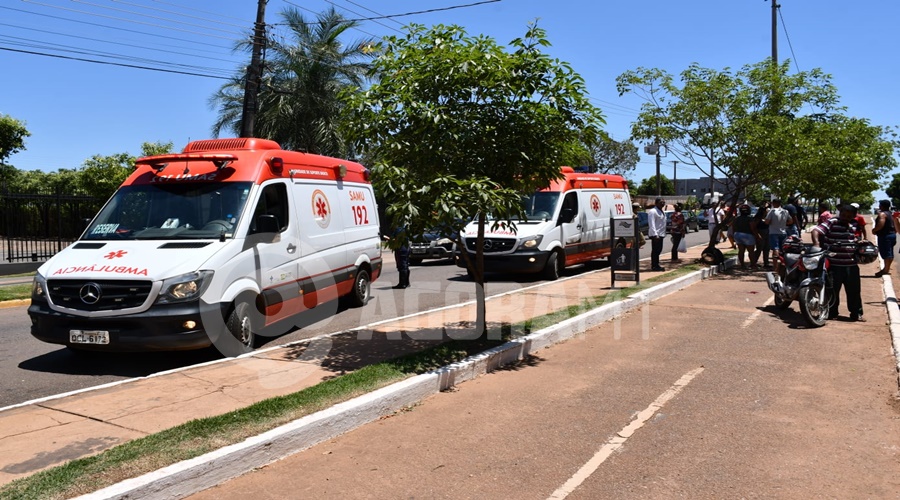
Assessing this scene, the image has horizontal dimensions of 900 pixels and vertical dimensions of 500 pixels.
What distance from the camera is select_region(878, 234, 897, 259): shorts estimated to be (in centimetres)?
1473

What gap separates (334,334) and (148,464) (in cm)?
461

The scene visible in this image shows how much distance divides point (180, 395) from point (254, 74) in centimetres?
1392

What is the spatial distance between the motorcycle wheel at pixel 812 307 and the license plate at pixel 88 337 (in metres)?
8.38

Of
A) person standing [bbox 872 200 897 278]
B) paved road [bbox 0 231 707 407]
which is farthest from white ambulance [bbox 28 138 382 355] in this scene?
person standing [bbox 872 200 897 278]

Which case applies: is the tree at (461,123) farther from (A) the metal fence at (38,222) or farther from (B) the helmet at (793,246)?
(A) the metal fence at (38,222)

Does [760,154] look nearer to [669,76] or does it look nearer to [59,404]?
[669,76]

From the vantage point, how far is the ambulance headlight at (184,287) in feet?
22.0

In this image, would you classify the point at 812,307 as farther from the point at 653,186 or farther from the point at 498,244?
the point at 653,186

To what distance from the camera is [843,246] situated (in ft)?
31.8

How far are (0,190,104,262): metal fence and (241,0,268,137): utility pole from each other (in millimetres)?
5244

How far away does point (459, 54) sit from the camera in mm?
6988

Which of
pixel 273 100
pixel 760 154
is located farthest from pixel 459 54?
pixel 273 100

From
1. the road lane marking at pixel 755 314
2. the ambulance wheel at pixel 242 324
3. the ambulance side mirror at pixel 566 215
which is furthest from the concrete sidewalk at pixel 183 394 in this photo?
the ambulance side mirror at pixel 566 215

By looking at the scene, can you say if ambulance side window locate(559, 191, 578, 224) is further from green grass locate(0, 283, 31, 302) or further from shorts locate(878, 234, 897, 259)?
green grass locate(0, 283, 31, 302)
